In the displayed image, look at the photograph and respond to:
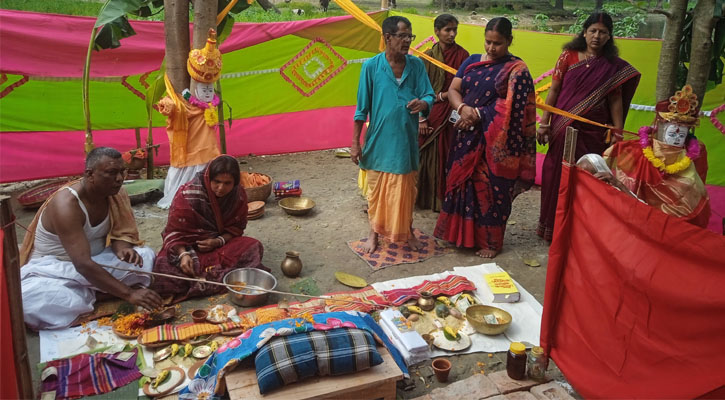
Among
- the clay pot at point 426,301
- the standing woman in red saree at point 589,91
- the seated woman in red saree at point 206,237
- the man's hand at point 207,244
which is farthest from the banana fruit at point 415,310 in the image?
the standing woman in red saree at point 589,91

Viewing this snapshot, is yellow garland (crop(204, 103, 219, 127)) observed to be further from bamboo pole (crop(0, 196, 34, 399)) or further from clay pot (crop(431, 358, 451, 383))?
clay pot (crop(431, 358, 451, 383))

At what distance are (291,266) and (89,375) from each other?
180 centimetres

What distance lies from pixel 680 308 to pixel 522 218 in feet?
12.5

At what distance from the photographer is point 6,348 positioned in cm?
228

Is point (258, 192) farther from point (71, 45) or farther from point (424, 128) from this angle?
point (71, 45)

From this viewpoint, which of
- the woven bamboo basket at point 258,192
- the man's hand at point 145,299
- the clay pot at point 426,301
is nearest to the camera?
the man's hand at point 145,299

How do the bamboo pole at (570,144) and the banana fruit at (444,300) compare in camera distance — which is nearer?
the bamboo pole at (570,144)

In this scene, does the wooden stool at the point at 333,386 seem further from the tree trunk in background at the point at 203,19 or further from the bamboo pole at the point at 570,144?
the tree trunk in background at the point at 203,19

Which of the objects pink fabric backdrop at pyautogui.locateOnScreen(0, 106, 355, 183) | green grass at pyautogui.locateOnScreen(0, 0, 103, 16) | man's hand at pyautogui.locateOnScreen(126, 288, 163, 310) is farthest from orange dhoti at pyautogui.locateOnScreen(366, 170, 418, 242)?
green grass at pyautogui.locateOnScreen(0, 0, 103, 16)

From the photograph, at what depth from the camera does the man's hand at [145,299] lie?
155 inches

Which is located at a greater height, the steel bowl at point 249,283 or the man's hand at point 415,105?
the man's hand at point 415,105

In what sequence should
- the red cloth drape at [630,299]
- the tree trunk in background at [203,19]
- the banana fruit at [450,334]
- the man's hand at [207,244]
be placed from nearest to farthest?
the red cloth drape at [630,299], the banana fruit at [450,334], the man's hand at [207,244], the tree trunk in background at [203,19]

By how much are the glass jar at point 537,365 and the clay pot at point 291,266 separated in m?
2.14

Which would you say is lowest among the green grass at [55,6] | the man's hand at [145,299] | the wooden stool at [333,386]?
the man's hand at [145,299]
